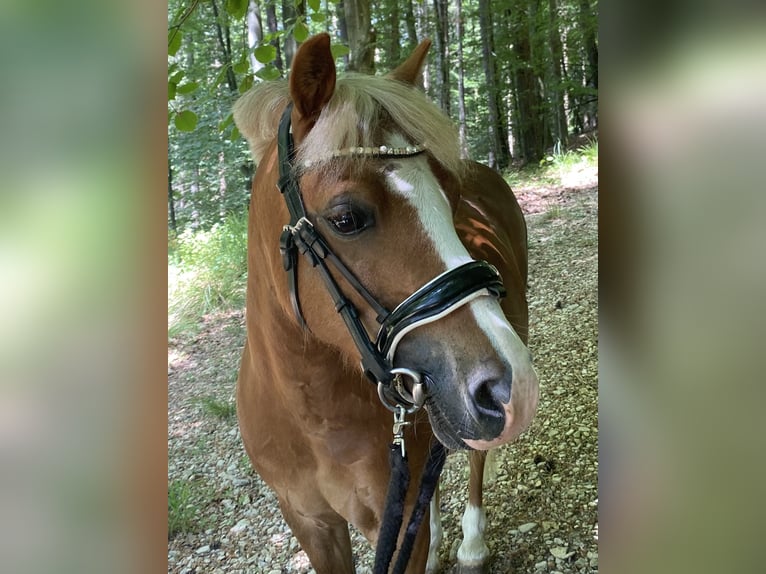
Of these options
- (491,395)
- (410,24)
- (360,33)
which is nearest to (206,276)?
(360,33)

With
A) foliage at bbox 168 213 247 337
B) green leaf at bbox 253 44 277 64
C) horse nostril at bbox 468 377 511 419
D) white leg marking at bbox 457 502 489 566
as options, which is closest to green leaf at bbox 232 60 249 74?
green leaf at bbox 253 44 277 64

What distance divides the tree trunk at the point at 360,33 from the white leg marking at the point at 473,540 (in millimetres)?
3550

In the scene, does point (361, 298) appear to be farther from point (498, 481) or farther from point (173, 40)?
point (498, 481)

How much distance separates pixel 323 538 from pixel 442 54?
11339 millimetres

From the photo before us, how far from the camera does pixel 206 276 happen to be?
7.68 metres

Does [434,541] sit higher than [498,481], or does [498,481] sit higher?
[434,541]

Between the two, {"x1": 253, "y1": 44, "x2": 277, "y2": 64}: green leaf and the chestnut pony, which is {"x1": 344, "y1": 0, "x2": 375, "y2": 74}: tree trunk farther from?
the chestnut pony

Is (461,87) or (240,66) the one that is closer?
(240,66)

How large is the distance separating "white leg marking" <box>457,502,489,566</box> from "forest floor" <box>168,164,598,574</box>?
17cm

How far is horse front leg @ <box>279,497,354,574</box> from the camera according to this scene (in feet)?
7.40
